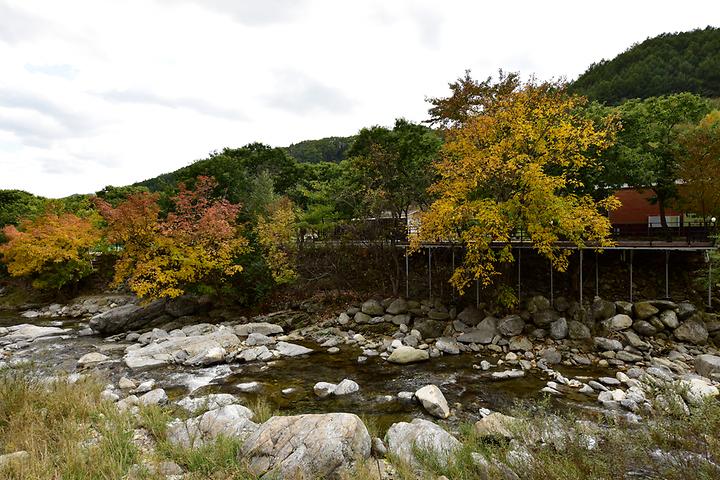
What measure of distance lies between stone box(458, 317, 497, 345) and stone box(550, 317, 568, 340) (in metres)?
2.07

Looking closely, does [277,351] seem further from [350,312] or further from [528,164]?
[528,164]

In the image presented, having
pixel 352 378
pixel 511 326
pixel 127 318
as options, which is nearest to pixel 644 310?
pixel 511 326

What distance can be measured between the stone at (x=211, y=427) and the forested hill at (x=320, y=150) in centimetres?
7259

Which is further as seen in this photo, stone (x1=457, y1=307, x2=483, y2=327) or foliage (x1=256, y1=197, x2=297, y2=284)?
foliage (x1=256, y1=197, x2=297, y2=284)

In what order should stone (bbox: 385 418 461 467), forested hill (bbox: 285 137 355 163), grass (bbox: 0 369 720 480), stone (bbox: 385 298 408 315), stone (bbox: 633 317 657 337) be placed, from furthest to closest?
1. forested hill (bbox: 285 137 355 163)
2. stone (bbox: 385 298 408 315)
3. stone (bbox: 633 317 657 337)
4. stone (bbox: 385 418 461 467)
5. grass (bbox: 0 369 720 480)

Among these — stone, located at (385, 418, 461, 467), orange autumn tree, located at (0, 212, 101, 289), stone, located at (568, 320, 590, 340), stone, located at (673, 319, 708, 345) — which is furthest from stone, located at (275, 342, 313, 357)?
orange autumn tree, located at (0, 212, 101, 289)

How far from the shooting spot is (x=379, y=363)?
13.0m

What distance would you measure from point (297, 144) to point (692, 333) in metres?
86.3

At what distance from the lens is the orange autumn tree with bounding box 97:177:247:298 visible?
17.2 meters

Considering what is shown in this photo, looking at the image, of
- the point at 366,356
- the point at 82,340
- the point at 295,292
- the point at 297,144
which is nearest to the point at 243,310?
the point at 295,292

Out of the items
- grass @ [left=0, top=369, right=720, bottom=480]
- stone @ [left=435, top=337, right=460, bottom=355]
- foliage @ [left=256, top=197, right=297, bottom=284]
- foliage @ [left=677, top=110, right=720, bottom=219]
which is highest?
foliage @ [left=677, top=110, right=720, bottom=219]

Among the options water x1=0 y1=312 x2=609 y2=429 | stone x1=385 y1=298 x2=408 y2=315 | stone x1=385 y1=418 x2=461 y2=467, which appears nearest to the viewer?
stone x1=385 y1=418 x2=461 y2=467

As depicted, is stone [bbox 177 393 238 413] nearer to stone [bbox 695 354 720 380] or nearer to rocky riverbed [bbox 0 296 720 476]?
rocky riverbed [bbox 0 296 720 476]

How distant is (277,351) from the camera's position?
14.3 m
